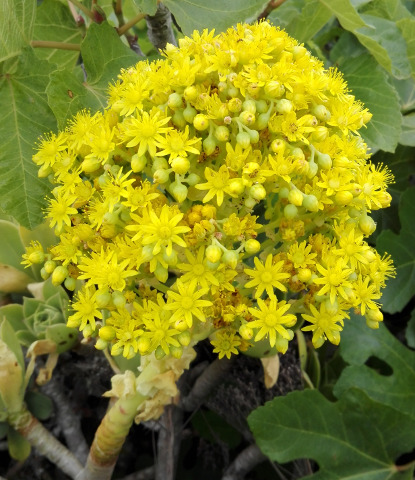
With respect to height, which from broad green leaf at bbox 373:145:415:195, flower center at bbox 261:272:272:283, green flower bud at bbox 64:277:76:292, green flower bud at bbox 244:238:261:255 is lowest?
broad green leaf at bbox 373:145:415:195

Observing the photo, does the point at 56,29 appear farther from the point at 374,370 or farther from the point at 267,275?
the point at 374,370

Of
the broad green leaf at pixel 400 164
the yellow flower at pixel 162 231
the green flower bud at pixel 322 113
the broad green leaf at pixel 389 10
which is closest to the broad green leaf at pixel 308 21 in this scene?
the broad green leaf at pixel 389 10

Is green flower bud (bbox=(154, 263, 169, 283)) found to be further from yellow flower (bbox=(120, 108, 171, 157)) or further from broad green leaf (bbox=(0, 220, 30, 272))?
broad green leaf (bbox=(0, 220, 30, 272))

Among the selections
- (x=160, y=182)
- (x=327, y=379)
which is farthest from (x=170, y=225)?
(x=327, y=379)

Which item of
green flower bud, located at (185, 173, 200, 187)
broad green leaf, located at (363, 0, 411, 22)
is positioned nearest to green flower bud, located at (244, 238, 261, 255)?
green flower bud, located at (185, 173, 200, 187)

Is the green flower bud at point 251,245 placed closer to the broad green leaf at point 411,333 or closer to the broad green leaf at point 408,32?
the broad green leaf at point 411,333
